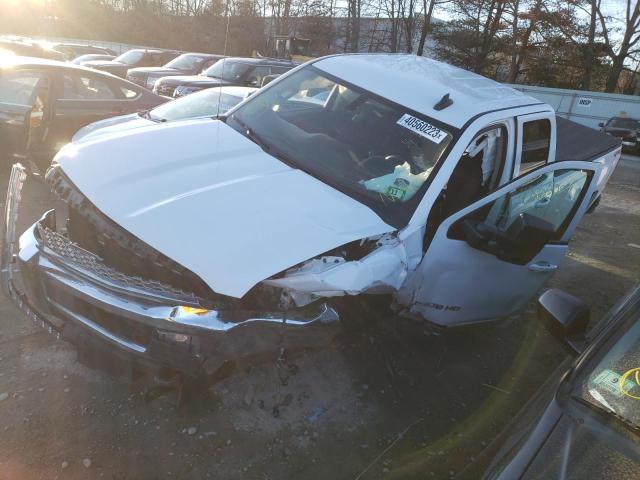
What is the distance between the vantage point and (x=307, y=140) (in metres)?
3.33

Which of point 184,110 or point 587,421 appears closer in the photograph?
point 587,421

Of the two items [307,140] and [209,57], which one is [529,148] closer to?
[307,140]

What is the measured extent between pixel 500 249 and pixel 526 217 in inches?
9.5

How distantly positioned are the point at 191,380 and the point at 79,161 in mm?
1468

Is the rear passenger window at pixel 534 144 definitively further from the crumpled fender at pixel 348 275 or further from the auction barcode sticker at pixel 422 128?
the crumpled fender at pixel 348 275

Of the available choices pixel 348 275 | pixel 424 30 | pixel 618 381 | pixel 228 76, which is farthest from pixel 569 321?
pixel 424 30

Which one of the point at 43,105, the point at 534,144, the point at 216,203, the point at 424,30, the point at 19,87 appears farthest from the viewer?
the point at 424,30

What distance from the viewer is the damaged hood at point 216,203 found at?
7.18ft

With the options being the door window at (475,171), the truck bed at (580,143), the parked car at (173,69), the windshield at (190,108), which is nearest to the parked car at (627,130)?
the truck bed at (580,143)

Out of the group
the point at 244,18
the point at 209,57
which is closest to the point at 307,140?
the point at 209,57

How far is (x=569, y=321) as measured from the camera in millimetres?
2115

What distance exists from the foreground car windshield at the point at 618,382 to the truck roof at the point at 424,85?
5.93ft

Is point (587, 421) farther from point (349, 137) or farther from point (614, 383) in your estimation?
point (349, 137)

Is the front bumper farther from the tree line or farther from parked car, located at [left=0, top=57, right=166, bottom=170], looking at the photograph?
the tree line
